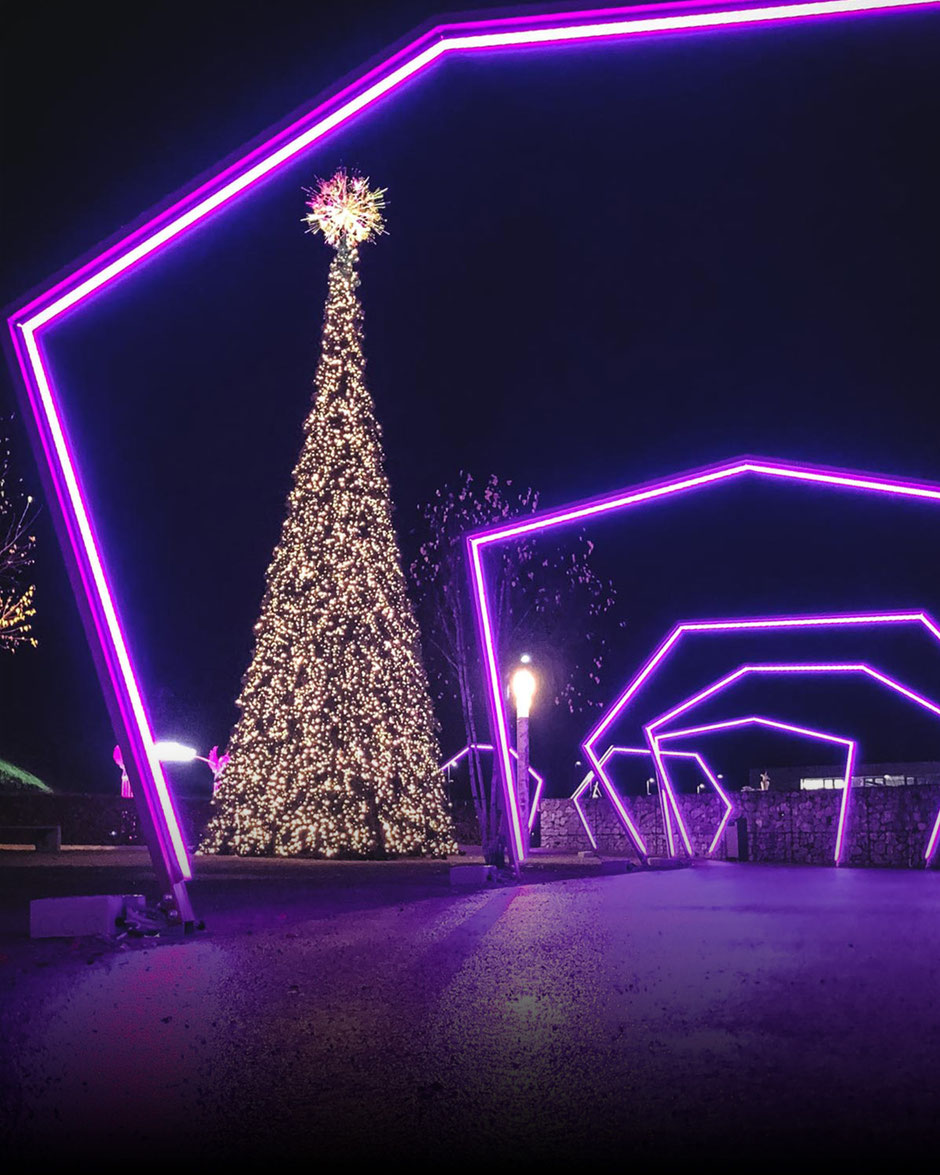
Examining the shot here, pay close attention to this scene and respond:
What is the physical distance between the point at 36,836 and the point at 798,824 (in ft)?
60.4

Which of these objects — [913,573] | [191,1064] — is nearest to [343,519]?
[913,573]

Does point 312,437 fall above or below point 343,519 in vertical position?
above

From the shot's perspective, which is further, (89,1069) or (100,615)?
(100,615)

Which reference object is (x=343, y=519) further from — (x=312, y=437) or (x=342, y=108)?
(x=342, y=108)

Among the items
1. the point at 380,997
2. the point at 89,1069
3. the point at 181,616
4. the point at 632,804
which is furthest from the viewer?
the point at 181,616

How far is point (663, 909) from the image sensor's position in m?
11.7

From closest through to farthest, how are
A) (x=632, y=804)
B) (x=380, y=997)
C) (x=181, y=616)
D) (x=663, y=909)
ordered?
(x=380, y=997)
(x=663, y=909)
(x=632, y=804)
(x=181, y=616)

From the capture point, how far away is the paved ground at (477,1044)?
3.20 metres

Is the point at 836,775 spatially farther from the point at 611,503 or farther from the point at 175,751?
the point at 611,503

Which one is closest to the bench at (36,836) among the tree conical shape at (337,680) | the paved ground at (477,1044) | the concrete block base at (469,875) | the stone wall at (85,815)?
the stone wall at (85,815)

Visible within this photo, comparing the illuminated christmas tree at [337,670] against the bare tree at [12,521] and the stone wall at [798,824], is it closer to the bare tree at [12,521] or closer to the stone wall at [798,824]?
the bare tree at [12,521]

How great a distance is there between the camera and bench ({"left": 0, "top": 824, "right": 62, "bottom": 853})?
23897 mm

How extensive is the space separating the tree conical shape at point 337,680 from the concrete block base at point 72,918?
45.1 ft

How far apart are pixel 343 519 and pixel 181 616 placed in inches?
843
